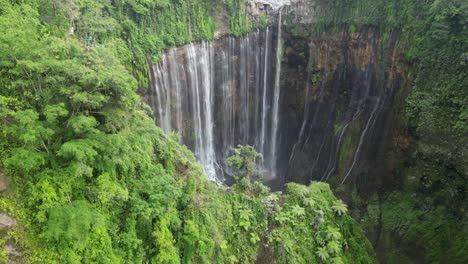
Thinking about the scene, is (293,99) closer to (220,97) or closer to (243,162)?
(220,97)

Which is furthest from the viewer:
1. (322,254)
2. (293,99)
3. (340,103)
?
(293,99)

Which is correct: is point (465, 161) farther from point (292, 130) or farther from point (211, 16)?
point (211, 16)

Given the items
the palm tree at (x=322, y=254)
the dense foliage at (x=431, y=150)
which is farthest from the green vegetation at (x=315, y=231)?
the dense foliage at (x=431, y=150)

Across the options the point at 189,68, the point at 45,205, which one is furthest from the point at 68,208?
the point at 189,68

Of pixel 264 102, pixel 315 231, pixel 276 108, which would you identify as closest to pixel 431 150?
pixel 315 231

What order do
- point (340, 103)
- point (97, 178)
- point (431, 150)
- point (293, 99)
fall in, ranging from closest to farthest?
1. point (97, 178)
2. point (431, 150)
3. point (340, 103)
4. point (293, 99)

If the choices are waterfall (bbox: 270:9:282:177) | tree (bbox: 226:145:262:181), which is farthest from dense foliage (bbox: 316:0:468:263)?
tree (bbox: 226:145:262:181)
